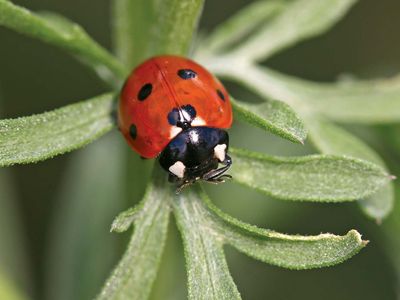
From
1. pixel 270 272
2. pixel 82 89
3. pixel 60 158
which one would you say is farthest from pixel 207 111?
pixel 82 89

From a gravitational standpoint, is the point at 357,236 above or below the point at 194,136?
below

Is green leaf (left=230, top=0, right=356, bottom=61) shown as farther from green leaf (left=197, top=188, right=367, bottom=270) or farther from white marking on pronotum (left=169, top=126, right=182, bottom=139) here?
green leaf (left=197, top=188, right=367, bottom=270)

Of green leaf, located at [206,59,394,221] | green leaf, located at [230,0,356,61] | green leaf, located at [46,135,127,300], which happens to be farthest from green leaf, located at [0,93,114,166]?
green leaf, located at [46,135,127,300]

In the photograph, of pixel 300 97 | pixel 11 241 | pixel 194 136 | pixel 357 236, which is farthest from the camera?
pixel 11 241

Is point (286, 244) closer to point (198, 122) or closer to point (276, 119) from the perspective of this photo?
point (276, 119)

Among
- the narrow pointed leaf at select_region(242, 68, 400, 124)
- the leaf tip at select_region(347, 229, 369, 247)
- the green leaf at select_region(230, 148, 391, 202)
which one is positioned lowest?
the leaf tip at select_region(347, 229, 369, 247)

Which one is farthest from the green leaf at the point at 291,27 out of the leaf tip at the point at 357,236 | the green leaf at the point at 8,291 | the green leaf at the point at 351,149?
the green leaf at the point at 8,291

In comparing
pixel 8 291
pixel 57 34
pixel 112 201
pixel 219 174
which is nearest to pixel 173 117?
pixel 219 174
